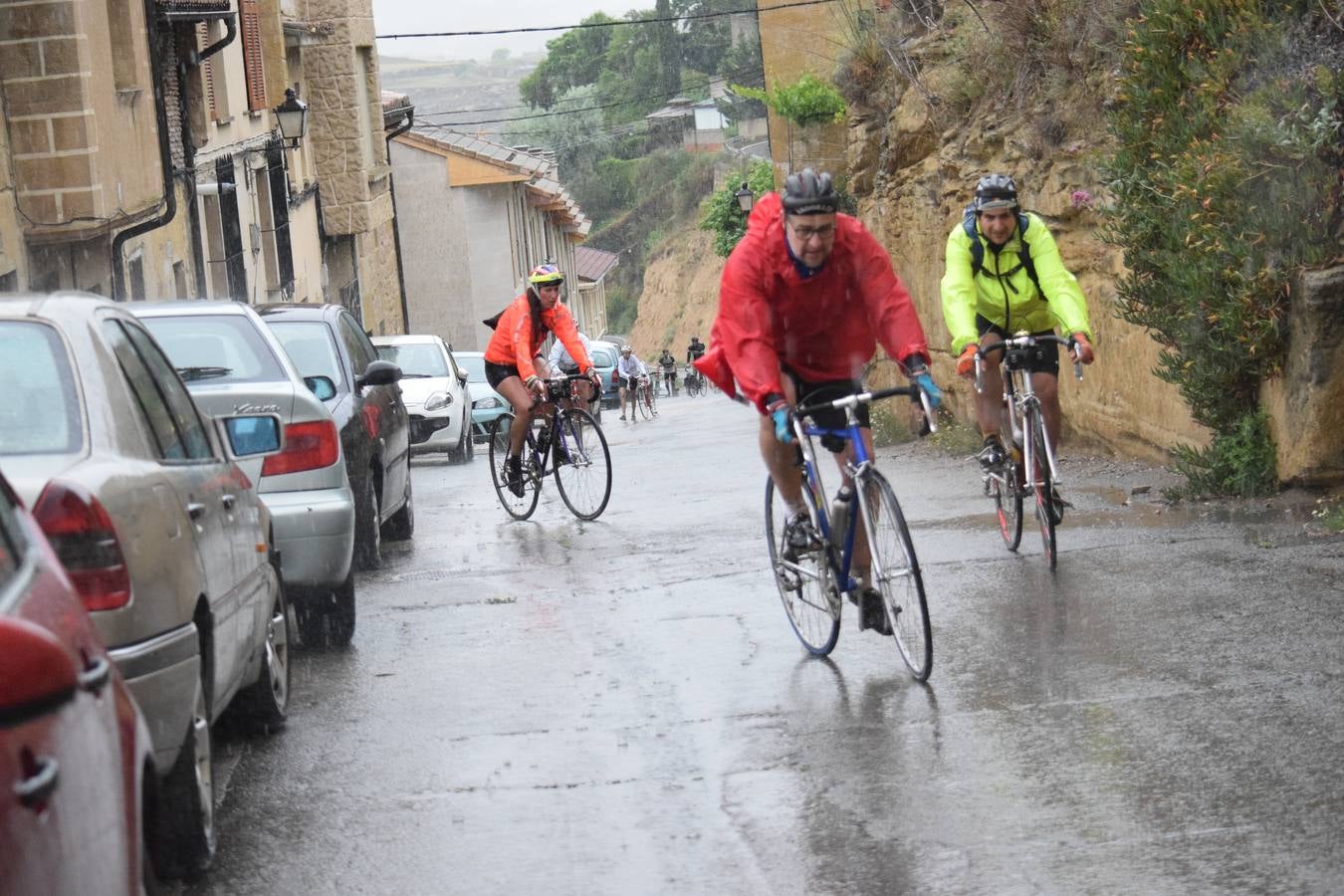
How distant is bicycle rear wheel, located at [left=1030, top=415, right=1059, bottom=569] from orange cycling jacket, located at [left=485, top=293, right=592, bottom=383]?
4.69 metres

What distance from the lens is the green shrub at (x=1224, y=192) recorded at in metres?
9.63

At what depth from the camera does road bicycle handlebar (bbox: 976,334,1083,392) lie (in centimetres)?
877

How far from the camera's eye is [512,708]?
6930 millimetres

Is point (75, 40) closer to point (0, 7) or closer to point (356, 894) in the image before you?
point (0, 7)

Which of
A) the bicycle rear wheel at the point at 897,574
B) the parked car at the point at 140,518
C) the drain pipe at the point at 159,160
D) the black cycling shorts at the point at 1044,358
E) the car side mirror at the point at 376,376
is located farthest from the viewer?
the drain pipe at the point at 159,160

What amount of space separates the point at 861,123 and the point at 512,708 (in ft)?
53.5

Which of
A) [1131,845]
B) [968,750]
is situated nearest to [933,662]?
[968,750]

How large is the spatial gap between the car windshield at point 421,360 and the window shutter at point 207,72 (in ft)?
23.3

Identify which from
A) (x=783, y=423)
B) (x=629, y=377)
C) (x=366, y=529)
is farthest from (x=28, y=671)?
(x=629, y=377)

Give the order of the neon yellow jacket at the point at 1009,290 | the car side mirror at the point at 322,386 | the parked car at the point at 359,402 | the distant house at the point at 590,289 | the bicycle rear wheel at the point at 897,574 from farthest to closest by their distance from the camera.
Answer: the distant house at the point at 590,289, the parked car at the point at 359,402, the car side mirror at the point at 322,386, the neon yellow jacket at the point at 1009,290, the bicycle rear wheel at the point at 897,574

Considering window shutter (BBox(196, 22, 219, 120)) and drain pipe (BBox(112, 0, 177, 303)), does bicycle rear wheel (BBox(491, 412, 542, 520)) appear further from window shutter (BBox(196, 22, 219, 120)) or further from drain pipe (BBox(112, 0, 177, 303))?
window shutter (BBox(196, 22, 219, 120))

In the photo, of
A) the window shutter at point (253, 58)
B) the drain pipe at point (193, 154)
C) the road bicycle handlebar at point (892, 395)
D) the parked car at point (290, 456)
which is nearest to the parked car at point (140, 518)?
the road bicycle handlebar at point (892, 395)

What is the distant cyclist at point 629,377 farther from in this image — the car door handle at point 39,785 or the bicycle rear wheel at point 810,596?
the car door handle at point 39,785

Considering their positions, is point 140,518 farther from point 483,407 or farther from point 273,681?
point 483,407
